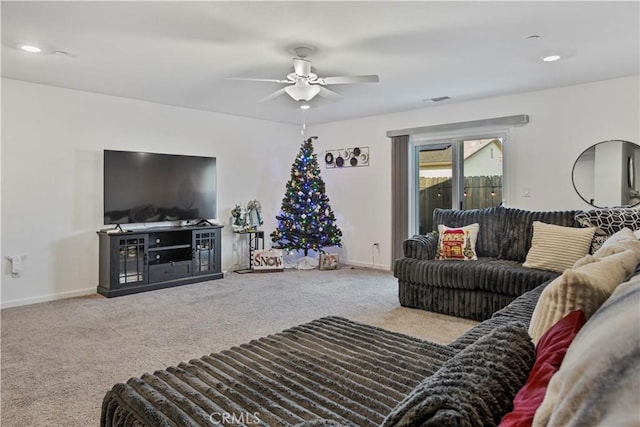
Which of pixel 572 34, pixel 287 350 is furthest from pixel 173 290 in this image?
pixel 572 34

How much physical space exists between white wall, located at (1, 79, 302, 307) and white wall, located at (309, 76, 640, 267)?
2.73 meters

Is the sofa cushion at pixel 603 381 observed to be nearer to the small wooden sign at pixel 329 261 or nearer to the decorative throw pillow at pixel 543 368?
the decorative throw pillow at pixel 543 368

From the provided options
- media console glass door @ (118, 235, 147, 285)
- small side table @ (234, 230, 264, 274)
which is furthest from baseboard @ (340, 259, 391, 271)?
media console glass door @ (118, 235, 147, 285)

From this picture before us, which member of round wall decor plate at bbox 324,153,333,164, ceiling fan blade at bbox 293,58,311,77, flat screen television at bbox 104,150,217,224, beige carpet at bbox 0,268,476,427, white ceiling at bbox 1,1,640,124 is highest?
white ceiling at bbox 1,1,640,124

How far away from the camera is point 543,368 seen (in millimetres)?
897

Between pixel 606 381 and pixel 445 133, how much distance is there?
556 centimetres

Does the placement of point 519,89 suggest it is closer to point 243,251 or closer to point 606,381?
point 243,251

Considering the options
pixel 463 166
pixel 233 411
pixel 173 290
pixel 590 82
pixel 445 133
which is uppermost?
pixel 590 82

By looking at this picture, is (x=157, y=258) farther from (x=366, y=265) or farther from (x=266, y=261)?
(x=366, y=265)

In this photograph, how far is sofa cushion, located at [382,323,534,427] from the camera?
2.40 ft

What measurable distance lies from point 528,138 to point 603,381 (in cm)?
516

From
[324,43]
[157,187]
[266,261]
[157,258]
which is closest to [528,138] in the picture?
[324,43]

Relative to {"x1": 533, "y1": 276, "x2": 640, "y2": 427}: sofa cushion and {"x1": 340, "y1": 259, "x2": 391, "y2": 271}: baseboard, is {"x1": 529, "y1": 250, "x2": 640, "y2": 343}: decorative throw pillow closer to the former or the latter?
{"x1": 533, "y1": 276, "x2": 640, "y2": 427}: sofa cushion

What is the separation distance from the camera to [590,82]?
4.60 m
